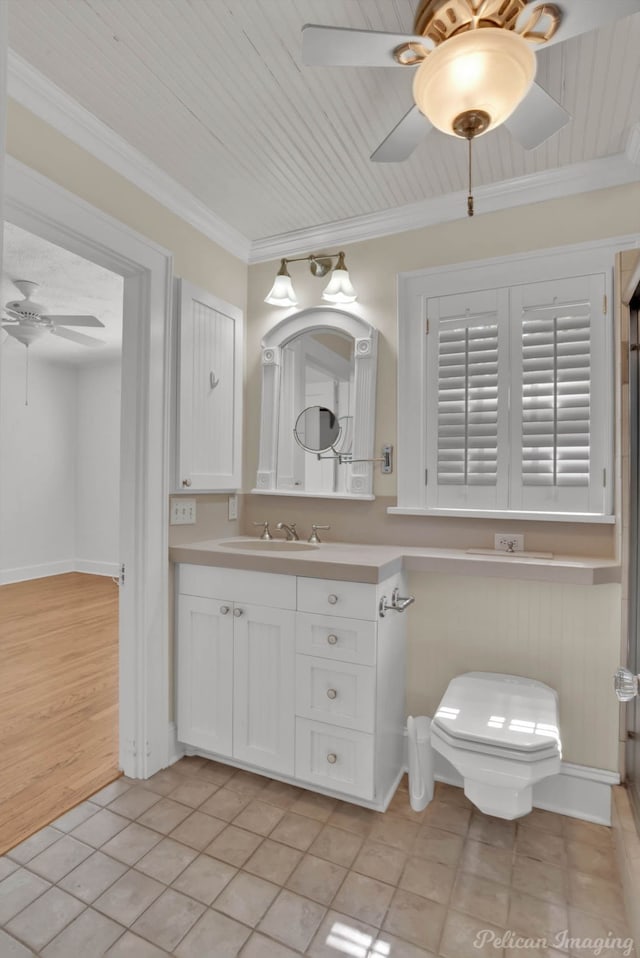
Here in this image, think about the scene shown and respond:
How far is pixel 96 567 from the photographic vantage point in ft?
19.9

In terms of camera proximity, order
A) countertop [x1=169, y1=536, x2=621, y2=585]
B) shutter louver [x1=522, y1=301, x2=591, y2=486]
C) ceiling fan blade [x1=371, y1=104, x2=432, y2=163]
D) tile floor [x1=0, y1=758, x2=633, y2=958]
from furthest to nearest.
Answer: shutter louver [x1=522, y1=301, x2=591, y2=486] → countertop [x1=169, y1=536, x2=621, y2=585] → ceiling fan blade [x1=371, y1=104, x2=432, y2=163] → tile floor [x1=0, y1=758, x2=633, y2=958]

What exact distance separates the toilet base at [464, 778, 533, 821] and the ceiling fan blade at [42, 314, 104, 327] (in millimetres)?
3625

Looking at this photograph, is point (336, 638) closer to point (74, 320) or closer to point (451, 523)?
point (451, 523)

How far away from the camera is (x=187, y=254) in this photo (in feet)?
7.96

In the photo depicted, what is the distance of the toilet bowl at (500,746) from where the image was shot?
1.62m

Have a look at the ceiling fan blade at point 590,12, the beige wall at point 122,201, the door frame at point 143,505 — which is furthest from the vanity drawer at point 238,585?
the ceiling fan blade at point 590,12

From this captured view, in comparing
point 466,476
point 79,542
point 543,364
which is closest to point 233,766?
point 466,476

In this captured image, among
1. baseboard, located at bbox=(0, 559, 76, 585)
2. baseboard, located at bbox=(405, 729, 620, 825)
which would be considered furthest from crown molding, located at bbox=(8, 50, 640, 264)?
baseboard, located at bbox=(0, 559, 76, 585)

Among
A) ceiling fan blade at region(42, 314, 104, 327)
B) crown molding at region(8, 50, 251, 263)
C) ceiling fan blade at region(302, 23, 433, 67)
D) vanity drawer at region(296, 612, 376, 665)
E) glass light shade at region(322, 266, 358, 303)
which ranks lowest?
vanity drawer at region(296, 612, 376, 665)

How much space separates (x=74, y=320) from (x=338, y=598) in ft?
10.1

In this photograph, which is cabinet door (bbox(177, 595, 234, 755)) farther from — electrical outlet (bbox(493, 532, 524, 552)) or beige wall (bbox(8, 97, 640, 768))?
electrical outlet (bbox(493, 532, 524, 552))

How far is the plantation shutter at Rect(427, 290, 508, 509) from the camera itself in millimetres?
2268

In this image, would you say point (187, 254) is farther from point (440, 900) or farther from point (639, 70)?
point (440, 900)

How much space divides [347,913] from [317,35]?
7.47 feet
